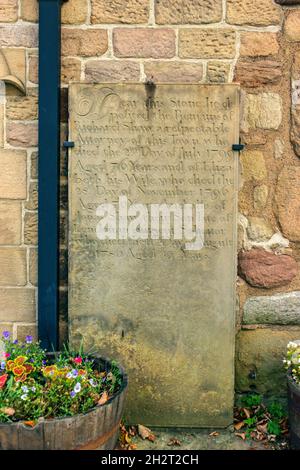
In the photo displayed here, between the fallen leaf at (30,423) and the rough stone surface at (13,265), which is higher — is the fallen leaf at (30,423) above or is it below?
below

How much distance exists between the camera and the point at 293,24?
9.63ft

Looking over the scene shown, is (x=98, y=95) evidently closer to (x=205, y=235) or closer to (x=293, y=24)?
(x=205, y=235)

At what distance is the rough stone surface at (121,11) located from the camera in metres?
2.93

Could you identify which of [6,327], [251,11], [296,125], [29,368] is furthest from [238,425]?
[251,11]

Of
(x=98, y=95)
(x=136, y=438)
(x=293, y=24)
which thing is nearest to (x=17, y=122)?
(x=98, y=95)

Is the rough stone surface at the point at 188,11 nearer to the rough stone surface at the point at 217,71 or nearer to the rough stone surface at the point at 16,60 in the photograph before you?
the rough stone surface at the point at 217,71

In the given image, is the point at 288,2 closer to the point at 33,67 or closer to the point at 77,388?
the point at 33,67

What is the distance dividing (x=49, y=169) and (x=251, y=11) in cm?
145

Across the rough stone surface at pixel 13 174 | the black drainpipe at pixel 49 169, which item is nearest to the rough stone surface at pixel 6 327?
the black drainpipe at pixel 49 169

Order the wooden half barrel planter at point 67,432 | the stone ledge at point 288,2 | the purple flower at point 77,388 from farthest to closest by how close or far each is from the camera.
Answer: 1. the stone ledge at point 288,2
2. the purple flower at point 77,388
3. the wooden half barrel planter at point 67,432

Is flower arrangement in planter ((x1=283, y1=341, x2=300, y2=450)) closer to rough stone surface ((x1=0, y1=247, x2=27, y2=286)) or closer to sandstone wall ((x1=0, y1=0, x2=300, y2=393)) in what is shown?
sandstone wall ((x1=0, y1=0, x2=300, y2=393))

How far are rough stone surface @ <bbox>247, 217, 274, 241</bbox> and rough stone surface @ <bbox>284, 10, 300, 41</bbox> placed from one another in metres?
1.05

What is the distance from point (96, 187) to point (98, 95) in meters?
0.51

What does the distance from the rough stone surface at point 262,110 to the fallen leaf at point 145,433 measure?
5.88ft
